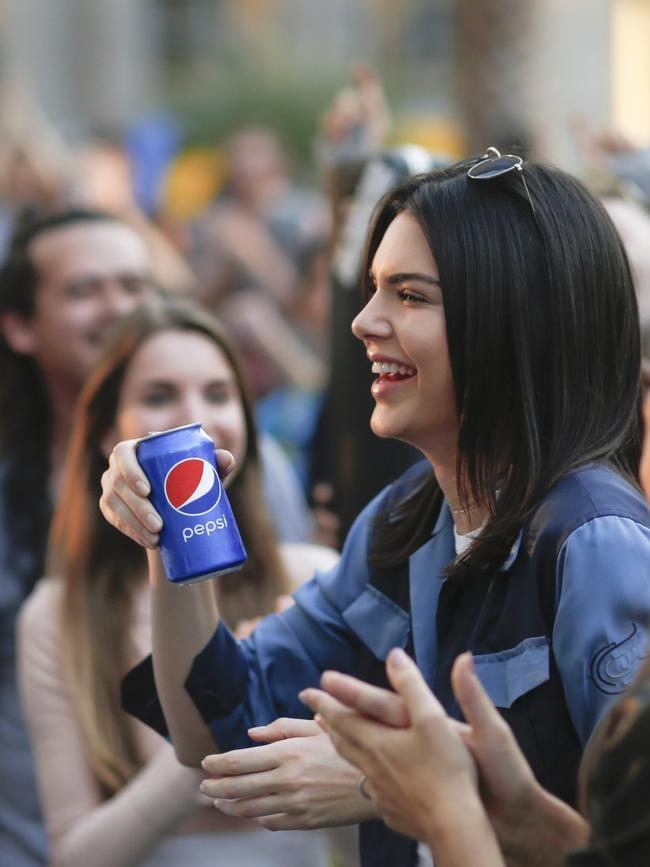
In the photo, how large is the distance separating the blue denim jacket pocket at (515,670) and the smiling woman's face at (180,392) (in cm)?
141

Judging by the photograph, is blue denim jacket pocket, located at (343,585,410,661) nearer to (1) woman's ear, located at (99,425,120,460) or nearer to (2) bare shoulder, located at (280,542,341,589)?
(2) bare shoulder, located at (280,542,341,589)

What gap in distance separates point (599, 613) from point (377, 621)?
56cm

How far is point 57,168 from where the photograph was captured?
9523 mm

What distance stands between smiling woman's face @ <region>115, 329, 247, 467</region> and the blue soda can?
3.73ft

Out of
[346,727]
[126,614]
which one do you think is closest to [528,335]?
[346,727]

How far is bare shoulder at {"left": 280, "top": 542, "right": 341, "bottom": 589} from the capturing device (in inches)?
138

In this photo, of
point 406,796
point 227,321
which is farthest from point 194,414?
point 227,321

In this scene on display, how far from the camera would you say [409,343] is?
2.24 meters

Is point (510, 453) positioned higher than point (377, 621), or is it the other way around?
point (510, 453)

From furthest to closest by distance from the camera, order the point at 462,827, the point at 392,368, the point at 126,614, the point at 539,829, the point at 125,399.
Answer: the point at 125,399
the point at 126,614
the point at 392,368
the point at 539,829
the point at 462,827

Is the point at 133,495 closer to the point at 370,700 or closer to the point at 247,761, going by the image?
the point at 247,761

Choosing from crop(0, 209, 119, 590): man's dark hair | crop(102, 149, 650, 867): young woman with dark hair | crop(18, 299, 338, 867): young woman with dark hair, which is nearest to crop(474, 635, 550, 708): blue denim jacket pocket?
crop(102, 149, 650, 867): young woman with dark hair

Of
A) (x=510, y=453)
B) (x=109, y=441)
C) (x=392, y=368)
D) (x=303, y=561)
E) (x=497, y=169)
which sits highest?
(x=497, y=169)

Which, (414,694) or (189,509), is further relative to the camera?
(189,509)
